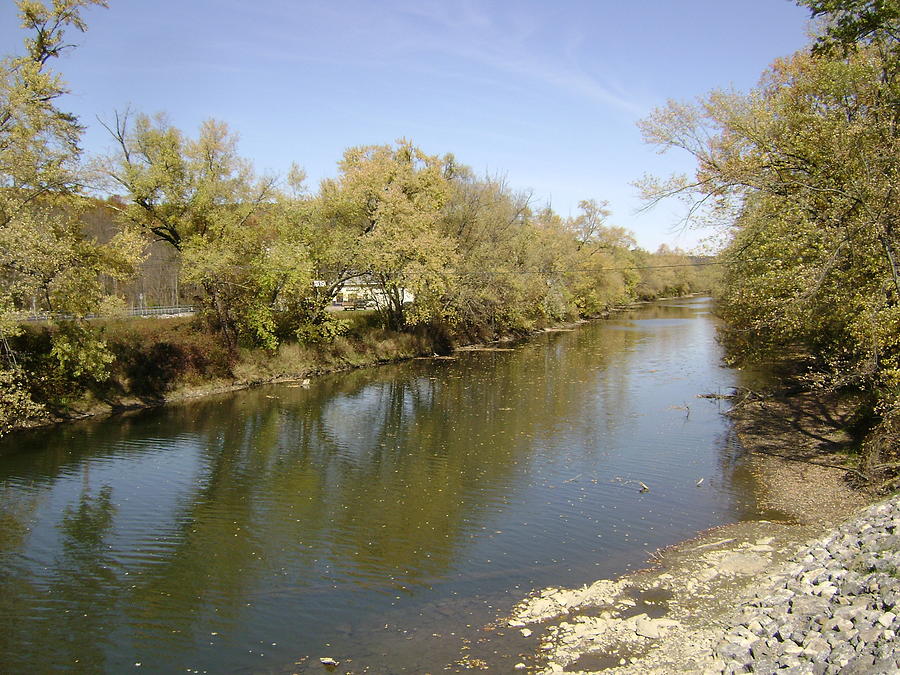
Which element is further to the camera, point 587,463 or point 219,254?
point 219,254

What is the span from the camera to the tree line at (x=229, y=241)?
64.2 ft

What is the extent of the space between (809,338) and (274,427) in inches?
734

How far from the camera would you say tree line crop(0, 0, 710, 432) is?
64.2ft

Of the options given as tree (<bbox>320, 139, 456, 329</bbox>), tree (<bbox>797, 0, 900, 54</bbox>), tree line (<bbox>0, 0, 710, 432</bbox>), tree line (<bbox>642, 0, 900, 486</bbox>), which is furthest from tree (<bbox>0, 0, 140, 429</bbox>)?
tree (<bbox>797, 0, 900, 54</bbox>)

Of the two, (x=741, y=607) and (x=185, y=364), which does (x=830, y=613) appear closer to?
(x=741, y=607)

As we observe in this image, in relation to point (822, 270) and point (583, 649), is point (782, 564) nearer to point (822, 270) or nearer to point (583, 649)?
point (583, 649)

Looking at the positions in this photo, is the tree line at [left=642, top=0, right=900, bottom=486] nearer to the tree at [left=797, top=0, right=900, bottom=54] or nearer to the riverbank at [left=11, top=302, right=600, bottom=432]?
the tree at [left=797, top=0, right=900, bottom=54]

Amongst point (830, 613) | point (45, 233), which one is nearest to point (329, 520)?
point (830, 613)

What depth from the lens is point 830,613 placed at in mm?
7898

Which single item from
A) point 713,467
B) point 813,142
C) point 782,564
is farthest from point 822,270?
point 782,564

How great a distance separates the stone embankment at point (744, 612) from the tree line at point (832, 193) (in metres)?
4.47

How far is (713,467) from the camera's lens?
1733 cm

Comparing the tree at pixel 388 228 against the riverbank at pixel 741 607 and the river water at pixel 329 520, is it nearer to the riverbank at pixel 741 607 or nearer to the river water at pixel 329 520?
the river water at pixel 329 520

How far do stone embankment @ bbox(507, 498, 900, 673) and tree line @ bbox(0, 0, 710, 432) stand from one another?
1634cm
